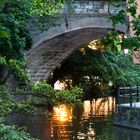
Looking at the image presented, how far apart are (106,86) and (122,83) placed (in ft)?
3.76

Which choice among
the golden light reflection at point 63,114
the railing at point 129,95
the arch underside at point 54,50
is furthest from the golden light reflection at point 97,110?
the arch underside at point 54,50

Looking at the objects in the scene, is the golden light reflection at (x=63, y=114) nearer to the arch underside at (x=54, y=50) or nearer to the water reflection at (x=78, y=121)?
the water reflection at (x=78, y=121)

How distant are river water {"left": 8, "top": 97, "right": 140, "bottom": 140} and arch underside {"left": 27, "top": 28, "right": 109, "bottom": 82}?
→ 7.99 ft

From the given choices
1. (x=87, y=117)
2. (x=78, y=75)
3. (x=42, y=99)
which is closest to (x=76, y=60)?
(x=78, y=75)

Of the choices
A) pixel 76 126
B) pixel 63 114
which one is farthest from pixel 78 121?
pixel 63 114

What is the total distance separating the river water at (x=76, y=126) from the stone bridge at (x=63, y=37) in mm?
2560

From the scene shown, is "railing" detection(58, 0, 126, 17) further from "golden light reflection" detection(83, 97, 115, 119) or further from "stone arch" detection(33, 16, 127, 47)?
"golden light reflection" detection(83, 97, 115, 119)

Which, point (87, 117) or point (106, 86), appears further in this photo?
point (106, 86)

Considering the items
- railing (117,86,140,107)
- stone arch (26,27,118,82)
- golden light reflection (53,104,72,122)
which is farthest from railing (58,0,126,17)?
golden light reflection (53,104,72,122)

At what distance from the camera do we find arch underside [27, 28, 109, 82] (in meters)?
19.7

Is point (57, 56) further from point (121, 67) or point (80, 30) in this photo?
point (121, 67)

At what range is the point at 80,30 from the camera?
19.1 meters

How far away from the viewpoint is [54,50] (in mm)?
21547

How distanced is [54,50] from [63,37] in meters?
1.81
